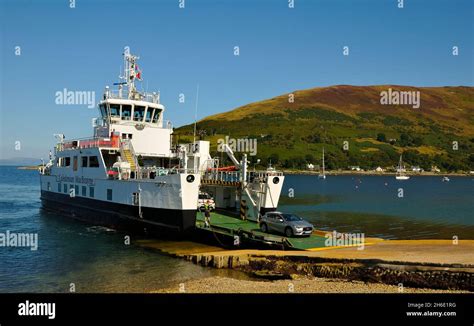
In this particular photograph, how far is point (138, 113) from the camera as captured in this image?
35625mm

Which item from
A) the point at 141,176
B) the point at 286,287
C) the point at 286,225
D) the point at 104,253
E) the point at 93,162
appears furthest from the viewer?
the point at 93,162

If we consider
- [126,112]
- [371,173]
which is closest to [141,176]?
[126,112]

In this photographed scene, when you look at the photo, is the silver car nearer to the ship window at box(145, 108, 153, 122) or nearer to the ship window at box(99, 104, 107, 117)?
the ship window at box(145, 108, 153, 122)

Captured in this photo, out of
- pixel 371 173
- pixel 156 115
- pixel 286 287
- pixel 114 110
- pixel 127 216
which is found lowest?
pixel 286 287

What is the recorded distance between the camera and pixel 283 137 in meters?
185

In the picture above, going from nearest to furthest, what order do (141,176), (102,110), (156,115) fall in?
(141,176) < (102,110) < (156,115)

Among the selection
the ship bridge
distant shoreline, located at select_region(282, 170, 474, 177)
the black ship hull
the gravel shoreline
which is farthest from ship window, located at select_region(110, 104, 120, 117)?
distant shoreline, located at select_region(282, 170, 474, 177)

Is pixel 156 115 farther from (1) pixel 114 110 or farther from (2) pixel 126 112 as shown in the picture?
(1) pixel 114 110

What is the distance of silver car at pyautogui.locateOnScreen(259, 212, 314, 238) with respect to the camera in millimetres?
23625

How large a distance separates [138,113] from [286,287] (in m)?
23.2

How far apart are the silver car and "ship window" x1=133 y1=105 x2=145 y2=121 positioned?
51.5 ft

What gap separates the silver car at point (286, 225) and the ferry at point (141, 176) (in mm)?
3516
